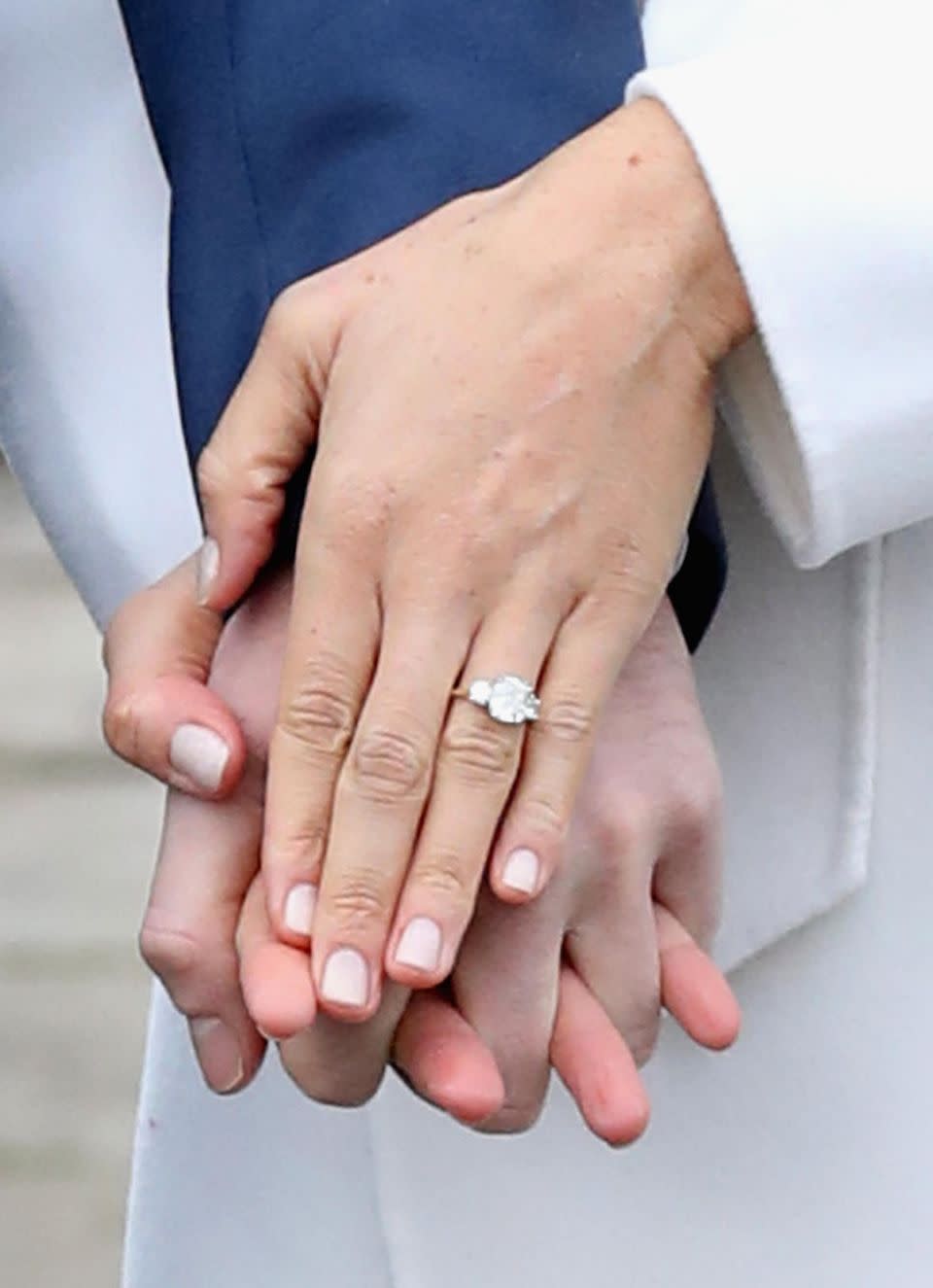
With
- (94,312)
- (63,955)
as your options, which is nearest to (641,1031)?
(94,312)

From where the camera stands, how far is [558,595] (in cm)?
72

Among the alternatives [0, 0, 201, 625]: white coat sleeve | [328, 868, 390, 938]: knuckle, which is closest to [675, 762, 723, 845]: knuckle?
[328, 868, 390, 938]: knuckle

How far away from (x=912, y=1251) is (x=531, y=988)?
0.25 metres

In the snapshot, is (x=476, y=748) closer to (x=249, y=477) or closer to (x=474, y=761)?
(x=474, y=761)

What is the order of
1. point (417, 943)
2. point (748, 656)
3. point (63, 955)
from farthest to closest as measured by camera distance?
1. point (63, 955)
2. point (748, 656)
3. point (417, 943)

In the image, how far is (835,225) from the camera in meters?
0.72

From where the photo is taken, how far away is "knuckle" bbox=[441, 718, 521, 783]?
2.36 feet

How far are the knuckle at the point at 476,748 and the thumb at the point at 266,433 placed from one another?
102 mm

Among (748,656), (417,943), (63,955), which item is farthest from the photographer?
(63,955)

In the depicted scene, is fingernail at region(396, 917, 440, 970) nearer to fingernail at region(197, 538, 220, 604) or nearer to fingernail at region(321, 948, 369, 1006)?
fingernail at region(321, 948, 369, 1006)

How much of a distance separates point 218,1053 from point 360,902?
0.10 meters

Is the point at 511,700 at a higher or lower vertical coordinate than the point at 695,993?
higher

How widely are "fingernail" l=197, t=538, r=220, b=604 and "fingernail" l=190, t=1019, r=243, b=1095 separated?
0.45ft

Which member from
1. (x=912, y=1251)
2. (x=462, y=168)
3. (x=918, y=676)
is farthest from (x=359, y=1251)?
(x=462, y=168)
